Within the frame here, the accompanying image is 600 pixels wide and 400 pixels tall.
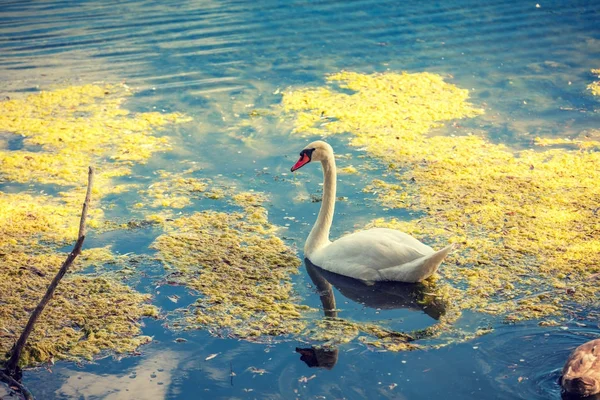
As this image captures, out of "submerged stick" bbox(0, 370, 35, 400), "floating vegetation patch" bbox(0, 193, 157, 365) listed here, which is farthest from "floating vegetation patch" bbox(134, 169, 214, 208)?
"submerged stick" bbox(0, 370, 35, 400)

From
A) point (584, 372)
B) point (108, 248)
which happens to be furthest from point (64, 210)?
point (584, 372)

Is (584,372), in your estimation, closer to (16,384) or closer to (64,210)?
(16,384)

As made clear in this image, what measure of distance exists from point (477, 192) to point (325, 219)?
5.82 feet

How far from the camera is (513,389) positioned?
4.77 metres

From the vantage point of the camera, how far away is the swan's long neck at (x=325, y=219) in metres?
6.41

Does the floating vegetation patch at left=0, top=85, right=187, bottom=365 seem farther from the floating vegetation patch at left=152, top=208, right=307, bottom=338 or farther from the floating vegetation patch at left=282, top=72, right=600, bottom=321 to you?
the floating vegetation patch at left=282, top=72, right=600, bottom=321

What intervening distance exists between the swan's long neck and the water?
286 mm

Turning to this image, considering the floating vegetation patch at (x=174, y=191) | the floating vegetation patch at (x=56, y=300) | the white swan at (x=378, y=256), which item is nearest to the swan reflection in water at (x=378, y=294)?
the white swan at (x=378, y=256)

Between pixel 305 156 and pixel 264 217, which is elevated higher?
pixel 305 156

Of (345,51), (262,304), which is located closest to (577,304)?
(262,304)

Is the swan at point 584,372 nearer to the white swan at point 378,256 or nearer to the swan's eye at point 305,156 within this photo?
the white swan at point 378,256

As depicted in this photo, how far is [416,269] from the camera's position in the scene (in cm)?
582

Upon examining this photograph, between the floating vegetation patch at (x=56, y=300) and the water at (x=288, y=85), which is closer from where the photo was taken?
the water at (x=288, y=85)

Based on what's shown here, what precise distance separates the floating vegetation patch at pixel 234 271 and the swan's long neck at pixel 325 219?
169 millimetres
